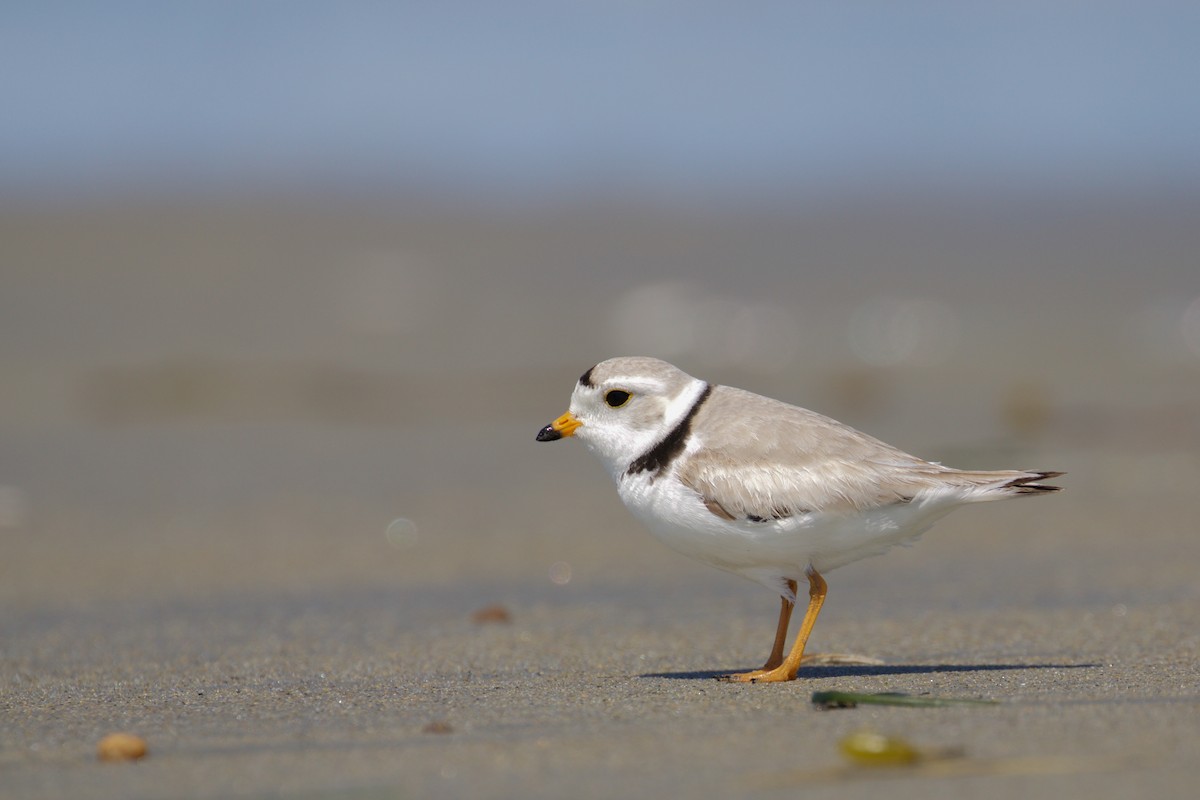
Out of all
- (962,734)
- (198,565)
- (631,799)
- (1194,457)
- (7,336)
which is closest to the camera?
(631,799)

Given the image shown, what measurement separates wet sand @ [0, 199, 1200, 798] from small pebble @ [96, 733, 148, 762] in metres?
0.09

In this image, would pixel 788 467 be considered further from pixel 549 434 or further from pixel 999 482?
pixel 549 434

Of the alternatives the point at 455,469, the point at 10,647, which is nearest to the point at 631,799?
the point at 10,647

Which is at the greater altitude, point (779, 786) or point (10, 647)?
point (779, 786)

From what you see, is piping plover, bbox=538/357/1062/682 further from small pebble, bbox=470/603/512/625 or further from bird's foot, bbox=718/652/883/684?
small pebble, bbox=470/603/512/625

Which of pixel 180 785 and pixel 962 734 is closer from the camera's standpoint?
pixel 180 785

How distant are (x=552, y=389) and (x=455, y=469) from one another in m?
3.44

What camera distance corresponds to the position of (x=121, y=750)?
3639mm

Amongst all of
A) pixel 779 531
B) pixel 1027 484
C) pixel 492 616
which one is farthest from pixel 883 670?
pixel 492 616

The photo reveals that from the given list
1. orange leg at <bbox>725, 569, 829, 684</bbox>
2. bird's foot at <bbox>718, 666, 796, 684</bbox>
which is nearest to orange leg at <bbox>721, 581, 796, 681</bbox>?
orange leg at <bbox>725, 569, 829, 684</bbox>

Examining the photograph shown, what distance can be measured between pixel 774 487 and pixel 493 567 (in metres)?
3.37

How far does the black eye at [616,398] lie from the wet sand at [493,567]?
0.96 m

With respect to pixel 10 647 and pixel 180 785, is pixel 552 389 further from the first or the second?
pixel 180 785

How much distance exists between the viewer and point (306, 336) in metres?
16.9
